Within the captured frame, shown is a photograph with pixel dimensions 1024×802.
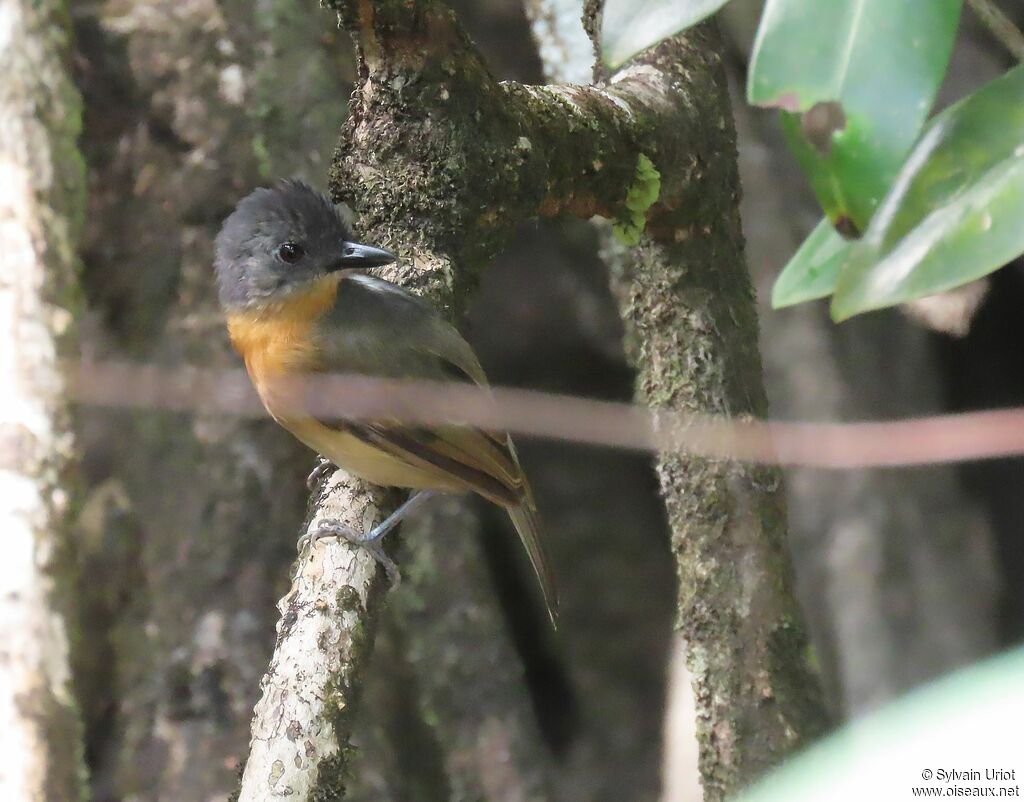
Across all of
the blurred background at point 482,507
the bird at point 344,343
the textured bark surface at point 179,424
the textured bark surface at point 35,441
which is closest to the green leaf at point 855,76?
the bird at point 344,343

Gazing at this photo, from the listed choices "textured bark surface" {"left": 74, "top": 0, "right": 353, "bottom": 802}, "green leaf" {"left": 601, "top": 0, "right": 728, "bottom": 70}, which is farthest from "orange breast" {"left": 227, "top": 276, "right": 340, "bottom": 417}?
"green leaf" {"left": 601, "top": 0, "right": 728, "bottom": 70}

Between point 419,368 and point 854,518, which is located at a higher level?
point 854,518

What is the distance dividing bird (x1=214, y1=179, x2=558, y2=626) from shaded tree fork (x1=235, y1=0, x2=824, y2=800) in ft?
0.27

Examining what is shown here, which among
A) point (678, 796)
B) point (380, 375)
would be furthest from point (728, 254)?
point (678, 796)

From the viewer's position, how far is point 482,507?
13.6 ft

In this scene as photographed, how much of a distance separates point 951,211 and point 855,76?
173 mm

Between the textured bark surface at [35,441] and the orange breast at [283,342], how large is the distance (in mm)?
584

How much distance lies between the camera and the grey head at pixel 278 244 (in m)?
2.47

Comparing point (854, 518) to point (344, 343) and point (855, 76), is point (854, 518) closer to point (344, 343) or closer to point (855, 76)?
point (344, 343)

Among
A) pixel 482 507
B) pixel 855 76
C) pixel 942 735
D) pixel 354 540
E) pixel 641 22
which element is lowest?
pixel 942 735

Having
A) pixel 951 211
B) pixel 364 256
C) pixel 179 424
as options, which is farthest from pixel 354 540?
pixel 179 424

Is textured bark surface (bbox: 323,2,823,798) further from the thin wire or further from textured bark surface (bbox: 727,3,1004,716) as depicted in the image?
textured bark surface (bbox: 727,3,1004,716)

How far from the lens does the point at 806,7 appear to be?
1.08 metres

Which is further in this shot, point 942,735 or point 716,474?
point 716,474
